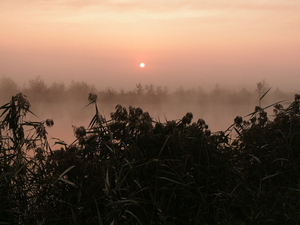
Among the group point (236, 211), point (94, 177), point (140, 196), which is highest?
point (94, 177)

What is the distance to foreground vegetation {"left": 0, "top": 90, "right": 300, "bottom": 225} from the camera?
2.91 meters

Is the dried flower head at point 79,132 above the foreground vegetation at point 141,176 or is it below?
A: above

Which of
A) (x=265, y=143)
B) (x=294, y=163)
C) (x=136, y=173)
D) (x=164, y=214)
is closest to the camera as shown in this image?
(x=164, y=214)

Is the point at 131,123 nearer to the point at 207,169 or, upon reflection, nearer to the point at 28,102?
the point at 207,169

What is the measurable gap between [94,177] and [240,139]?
1968mm

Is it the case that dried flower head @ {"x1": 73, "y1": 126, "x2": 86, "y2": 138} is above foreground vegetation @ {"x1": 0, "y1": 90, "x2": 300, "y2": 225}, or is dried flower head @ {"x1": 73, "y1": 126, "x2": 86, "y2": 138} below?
above

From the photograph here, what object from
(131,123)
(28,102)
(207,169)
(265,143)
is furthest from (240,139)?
(28,102)

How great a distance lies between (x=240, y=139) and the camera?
171 inches

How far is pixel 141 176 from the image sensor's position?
10.4 ft

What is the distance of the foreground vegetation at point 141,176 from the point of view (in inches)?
115

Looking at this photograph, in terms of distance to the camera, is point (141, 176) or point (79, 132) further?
point (79, 132)

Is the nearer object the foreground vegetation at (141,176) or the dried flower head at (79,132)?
the foreground vegetation at (141,176)

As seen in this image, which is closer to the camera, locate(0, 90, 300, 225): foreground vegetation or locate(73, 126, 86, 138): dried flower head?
locate(0, 90, 300, 225): foreground vegetation

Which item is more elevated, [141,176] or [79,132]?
[79,132]
